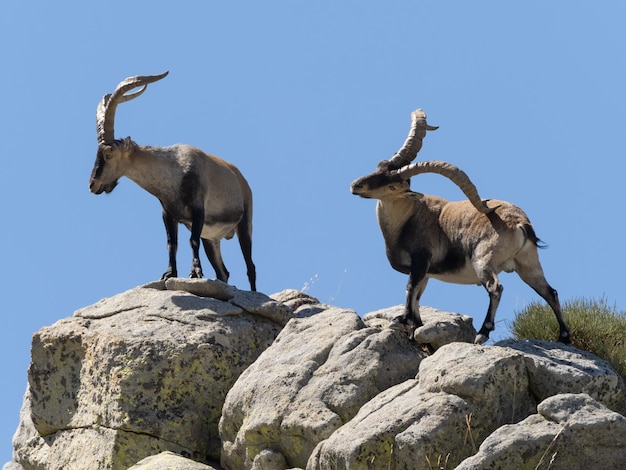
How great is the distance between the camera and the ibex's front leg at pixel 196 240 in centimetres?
1652

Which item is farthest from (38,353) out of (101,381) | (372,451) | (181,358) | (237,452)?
(372,451)

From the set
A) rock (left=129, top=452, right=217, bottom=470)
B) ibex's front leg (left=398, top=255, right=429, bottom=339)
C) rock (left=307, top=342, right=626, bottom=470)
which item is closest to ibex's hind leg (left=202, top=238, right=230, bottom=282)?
ibex's front leg (left=398, top=255, right=429, bottom=339)

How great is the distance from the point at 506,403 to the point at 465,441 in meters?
0.68

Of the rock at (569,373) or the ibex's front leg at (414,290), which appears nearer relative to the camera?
the rock at (569,373)

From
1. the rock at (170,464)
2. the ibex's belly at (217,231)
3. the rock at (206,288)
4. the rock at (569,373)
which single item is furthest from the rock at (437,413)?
the ibex's belly at (217,231)

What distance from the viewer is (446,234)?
14398 mm

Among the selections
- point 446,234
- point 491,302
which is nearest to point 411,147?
point 446,234

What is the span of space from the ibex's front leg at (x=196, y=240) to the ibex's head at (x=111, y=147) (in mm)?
1367

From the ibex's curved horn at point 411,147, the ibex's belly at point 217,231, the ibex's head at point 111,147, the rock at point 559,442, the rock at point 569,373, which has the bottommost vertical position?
the rock at point 559,442

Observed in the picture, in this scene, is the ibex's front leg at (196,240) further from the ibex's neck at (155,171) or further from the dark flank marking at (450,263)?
the dark flank marking at (450,263)

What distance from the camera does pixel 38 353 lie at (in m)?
14.8

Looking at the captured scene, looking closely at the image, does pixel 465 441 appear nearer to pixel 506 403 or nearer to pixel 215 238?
pixel 506 403

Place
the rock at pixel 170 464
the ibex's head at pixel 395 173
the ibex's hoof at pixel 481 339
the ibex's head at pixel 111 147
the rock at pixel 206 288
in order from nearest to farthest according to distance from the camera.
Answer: the rock at pixel 170 464 → the ibex's hoof at pixel 481 339 → the ibex's head at pixel 395 173 → the rock at pixel 206 288 → the ibex's head at pixel 111 147

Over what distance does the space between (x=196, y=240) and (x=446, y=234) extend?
407cm
